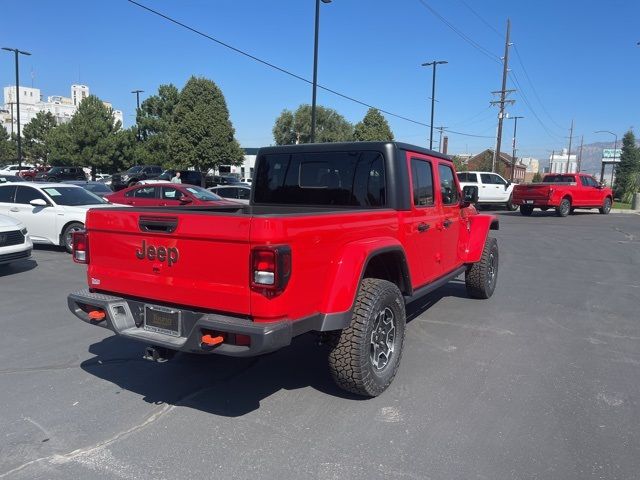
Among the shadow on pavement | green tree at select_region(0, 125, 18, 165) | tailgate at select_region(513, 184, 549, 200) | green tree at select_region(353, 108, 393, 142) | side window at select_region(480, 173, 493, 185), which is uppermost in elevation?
green tree at select_region(353, 108, 393, 142)

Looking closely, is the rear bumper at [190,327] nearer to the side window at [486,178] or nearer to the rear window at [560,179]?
the rear window at [560,179]

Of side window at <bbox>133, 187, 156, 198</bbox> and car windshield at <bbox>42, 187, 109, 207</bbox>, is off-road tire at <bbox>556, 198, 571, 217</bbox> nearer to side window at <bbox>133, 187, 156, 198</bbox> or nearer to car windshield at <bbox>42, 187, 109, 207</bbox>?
side window at <bbox>133, 187, 156, 198</bbox>

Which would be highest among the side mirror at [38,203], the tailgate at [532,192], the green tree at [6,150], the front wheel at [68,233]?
the green tree at [6,150]

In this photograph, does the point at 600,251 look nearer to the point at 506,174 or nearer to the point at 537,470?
the point at 537,470

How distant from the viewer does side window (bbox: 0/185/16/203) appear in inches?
436

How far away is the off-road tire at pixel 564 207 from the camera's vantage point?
22.2m

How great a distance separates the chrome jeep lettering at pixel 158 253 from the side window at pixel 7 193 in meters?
A: 9.22

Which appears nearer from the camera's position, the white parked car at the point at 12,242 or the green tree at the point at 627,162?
A: the white parked car at the point at 12,242

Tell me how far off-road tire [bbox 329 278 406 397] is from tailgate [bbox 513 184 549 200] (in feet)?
65.3

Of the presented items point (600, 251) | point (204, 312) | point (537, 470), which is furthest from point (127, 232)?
point (600, 251)

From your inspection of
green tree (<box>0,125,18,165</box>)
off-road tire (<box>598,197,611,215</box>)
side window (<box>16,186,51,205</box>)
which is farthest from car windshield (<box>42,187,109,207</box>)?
green tree (<box>0,125,18,165</box>)

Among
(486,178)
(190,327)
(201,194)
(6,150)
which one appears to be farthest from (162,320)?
(6,150)

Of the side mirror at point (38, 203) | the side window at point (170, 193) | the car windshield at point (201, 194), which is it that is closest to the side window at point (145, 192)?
the side window at point (170, 193)

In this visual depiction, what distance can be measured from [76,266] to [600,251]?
11.7 m
